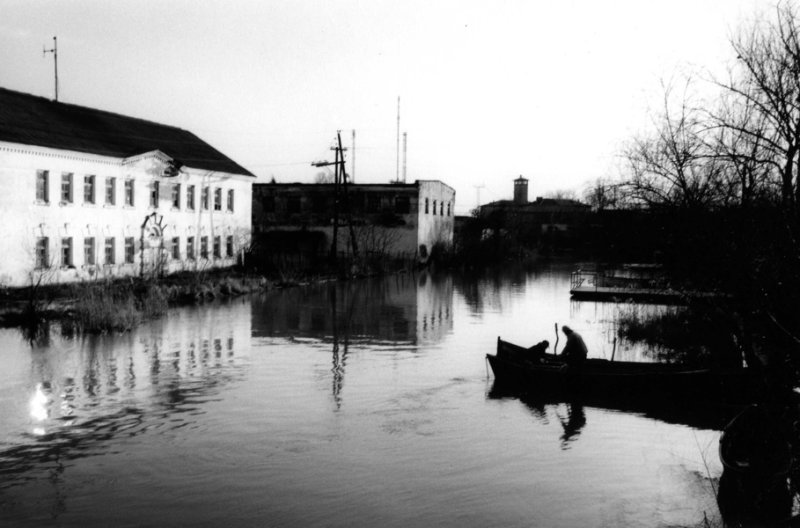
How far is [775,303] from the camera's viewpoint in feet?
30.6

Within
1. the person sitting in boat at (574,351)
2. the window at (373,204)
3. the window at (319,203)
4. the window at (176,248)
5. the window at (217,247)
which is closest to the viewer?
the person sitting in boat at (574,351)

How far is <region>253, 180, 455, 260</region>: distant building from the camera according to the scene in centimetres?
6281

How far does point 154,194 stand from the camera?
41.2 metres

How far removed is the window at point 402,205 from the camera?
63.5m

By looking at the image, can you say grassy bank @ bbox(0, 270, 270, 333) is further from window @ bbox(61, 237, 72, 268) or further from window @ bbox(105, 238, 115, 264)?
window @ bbox(105, 238, 115, 264)

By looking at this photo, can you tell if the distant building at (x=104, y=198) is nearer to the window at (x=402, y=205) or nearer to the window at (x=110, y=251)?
the window at (x=110, y=251)

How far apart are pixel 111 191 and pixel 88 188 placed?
1.67m

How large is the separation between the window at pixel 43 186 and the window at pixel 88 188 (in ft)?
7.55

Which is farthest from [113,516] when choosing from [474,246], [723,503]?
[474,246]

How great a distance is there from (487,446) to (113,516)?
6534 mm

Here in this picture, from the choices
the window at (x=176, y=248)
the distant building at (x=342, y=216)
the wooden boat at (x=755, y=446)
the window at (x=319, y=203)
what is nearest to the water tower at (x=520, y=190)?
the distant building at (x=342, y=216)

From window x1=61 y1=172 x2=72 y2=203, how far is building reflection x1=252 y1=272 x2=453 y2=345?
9.60m

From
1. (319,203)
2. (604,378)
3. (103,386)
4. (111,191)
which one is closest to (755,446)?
(604,378)

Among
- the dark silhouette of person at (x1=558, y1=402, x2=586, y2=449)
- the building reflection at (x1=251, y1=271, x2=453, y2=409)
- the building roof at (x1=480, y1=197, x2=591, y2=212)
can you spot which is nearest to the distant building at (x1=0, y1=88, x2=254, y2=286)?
the building reflection at (x1=251, y1=271, x2=453, y2=409)
